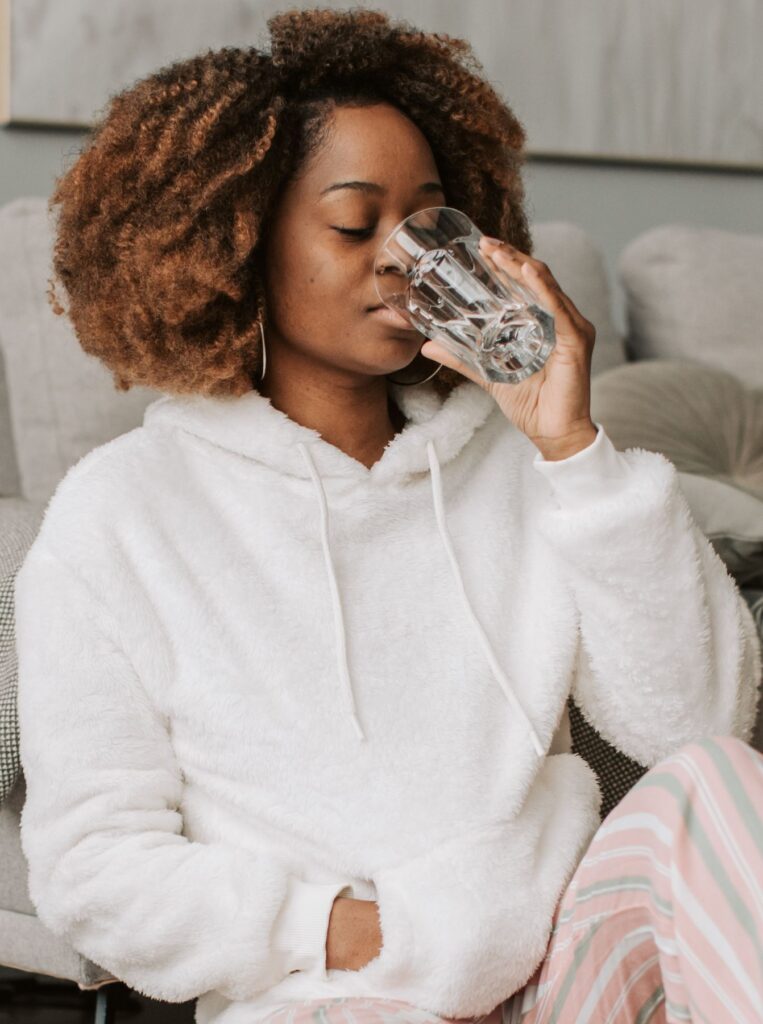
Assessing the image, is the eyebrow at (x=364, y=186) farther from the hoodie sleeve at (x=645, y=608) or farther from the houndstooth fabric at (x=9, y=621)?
the houndstooth fabric at (x=9, y=621)

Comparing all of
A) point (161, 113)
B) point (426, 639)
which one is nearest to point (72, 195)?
point (161, 113)

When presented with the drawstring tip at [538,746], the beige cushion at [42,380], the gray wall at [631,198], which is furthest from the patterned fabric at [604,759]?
the gray wall at [631,198]

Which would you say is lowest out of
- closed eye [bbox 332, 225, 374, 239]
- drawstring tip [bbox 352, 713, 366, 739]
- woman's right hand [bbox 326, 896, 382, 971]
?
woman's right hand [bbox 326, 896, 382, 971]

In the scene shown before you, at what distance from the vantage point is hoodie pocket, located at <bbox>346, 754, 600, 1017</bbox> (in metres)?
0.98

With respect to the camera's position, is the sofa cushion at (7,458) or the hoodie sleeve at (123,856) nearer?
A: the hoodie sleeve at (123,856)

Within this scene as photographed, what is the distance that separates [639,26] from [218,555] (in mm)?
1722

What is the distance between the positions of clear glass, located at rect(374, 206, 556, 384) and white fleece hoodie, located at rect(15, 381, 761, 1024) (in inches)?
3.9

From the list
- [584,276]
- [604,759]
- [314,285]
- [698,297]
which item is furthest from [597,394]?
[314,285]

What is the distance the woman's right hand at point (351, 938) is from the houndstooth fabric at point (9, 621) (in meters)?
0.34

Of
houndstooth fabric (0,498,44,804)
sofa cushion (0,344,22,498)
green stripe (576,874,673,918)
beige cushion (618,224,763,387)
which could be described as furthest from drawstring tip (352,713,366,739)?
beige cushion (618,224,763,387)

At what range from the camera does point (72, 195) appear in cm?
118

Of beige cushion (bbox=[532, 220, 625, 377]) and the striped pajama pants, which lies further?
beige cushion (bbox=[532, 220, 625, 377])

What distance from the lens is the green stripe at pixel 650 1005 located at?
0.95 m

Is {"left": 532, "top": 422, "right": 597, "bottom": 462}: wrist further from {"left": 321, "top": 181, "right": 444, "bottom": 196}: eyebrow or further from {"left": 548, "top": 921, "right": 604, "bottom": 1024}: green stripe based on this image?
→ {"left": 548, "top": 921, "right": 604, "bottom": 1024}: green stripe
